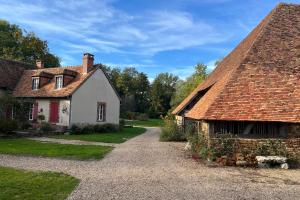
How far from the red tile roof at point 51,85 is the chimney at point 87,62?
0.35 meters

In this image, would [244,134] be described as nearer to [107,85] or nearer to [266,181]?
[266,181]

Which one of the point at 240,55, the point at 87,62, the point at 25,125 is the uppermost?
the point at 87,62

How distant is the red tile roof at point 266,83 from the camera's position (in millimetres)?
13312

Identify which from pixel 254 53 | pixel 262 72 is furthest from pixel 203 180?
pixel 254 53

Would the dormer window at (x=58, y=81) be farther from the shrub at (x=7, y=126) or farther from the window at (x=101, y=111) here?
the shrub at (x=7, y=126)

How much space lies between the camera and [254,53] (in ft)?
53.4

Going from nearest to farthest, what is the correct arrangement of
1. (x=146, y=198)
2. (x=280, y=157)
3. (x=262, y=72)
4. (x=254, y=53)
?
(x=146, y=198) < (x=280, y=157) < (x=262, y=72) < (x=254, y=53)

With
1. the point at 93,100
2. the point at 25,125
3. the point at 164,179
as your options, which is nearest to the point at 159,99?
the point at 93,100

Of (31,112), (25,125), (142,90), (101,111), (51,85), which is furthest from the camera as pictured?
(142,90)

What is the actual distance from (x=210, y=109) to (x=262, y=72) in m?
3.38

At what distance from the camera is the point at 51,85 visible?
28.7 m

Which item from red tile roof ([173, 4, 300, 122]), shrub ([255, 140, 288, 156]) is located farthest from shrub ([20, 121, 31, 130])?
shrub ([255, 140, 288, 156])

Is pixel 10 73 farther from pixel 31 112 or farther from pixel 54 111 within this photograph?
pixel 54 111

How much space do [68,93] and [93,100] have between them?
8.99 feet
